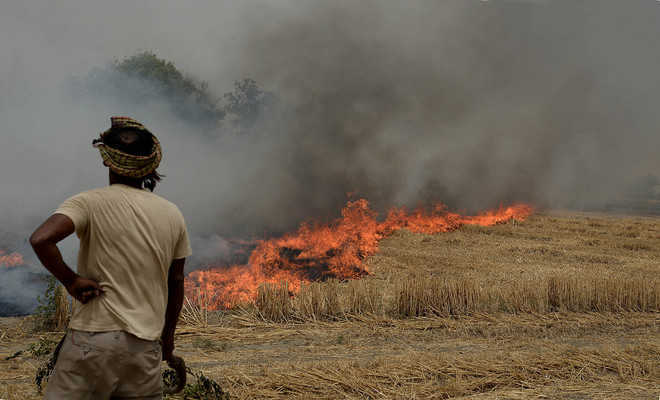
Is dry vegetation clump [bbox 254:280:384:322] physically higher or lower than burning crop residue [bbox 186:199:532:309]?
lower

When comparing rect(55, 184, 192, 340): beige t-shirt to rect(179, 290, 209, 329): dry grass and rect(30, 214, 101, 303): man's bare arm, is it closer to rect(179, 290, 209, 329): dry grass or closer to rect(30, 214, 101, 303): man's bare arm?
rect(30, 214, 101, 303): man's bare arm

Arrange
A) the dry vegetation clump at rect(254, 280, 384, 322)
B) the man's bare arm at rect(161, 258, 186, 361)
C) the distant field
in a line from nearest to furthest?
1. the man's bare arm at rect(161, 258, 186, 361)
2. the distant field
3. the dry vegetation clump at rect(254, 280, 384, 322)

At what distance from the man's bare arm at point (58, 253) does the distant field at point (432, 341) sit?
2638 millimetres

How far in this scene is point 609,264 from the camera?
1267 centimetres

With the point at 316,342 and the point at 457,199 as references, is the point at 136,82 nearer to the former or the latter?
the point at 457,199

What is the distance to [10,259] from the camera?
911 cm

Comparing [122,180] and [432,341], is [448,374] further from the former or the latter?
[122,180]

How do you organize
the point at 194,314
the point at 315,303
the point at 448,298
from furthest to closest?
the point at 448,298
the point at 315,303
the point at 194,314

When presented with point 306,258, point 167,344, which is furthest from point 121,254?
point 306,258

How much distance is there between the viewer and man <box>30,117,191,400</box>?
84.6 inches

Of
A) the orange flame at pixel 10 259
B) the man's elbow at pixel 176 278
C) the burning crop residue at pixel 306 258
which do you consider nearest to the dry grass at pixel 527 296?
the burning crop residue at pixel 306 258

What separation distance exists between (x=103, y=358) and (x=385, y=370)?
3449mm

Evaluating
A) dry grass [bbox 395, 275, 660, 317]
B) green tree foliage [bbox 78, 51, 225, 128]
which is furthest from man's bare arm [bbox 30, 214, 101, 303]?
green tree foliage [bbox 78, 51, 225, 128]

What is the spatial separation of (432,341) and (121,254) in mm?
5275
